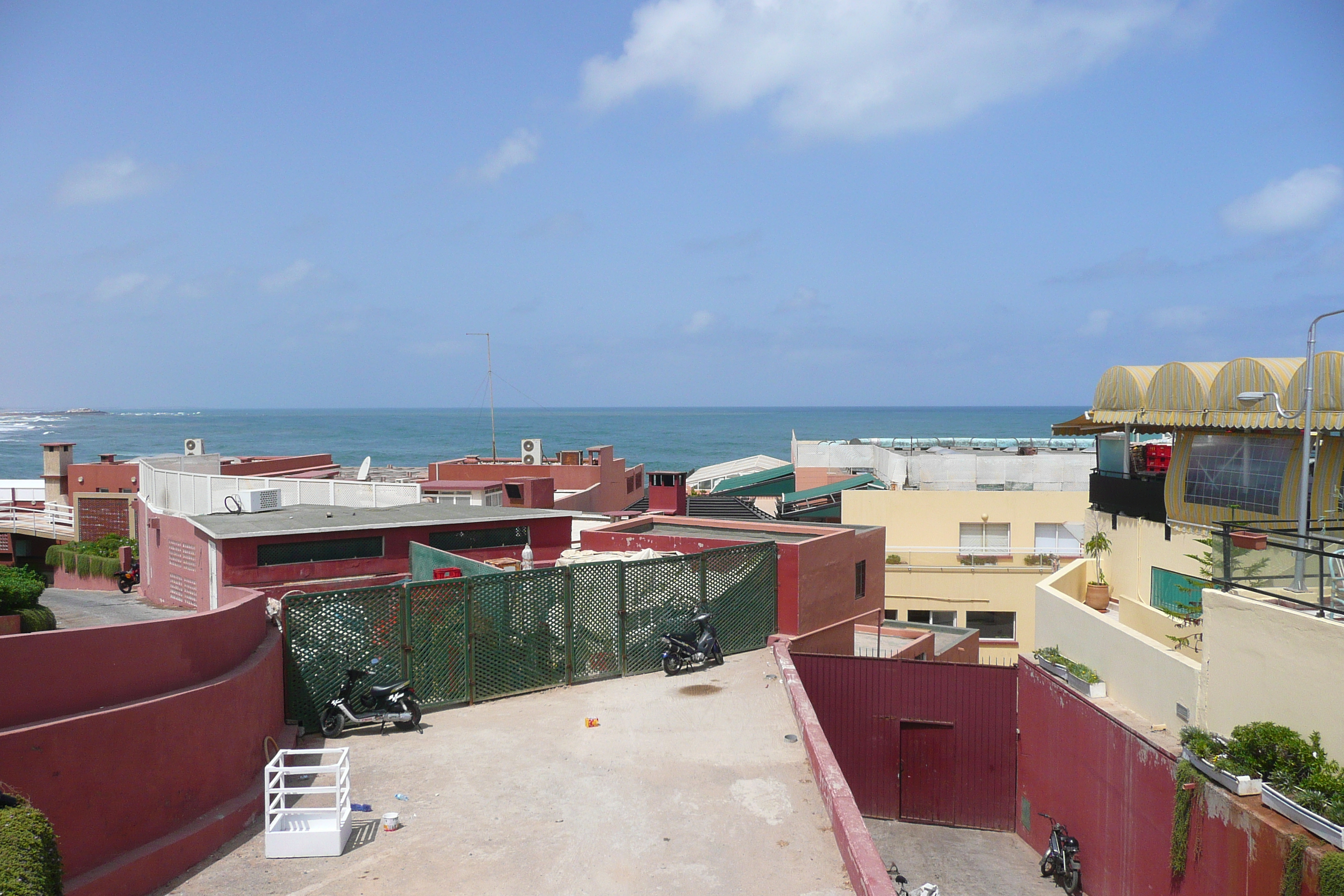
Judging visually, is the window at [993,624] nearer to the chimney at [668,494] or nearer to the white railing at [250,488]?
the chimney at [668,494]

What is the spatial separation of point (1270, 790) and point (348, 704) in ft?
35.0

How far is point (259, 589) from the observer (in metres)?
16.6

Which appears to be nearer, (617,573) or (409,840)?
(409,840)

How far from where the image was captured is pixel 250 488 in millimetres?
23734

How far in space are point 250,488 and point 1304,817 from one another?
23.2m

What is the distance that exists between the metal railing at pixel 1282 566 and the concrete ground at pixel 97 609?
51.3 ft

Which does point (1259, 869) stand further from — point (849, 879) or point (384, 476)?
point (384, 476)

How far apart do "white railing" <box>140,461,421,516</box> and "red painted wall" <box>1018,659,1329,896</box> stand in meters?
15.6

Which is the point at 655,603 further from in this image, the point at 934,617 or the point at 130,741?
the point at 934,617

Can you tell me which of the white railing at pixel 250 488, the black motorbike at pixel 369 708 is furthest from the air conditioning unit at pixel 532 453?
the black motorbike at pixel 369 708

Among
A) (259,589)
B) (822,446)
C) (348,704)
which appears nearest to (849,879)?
(348,704)

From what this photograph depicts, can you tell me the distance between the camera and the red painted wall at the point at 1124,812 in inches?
371

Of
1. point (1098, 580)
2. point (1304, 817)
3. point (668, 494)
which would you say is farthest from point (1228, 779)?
point (668, 494)

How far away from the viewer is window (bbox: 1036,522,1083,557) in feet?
94.5
